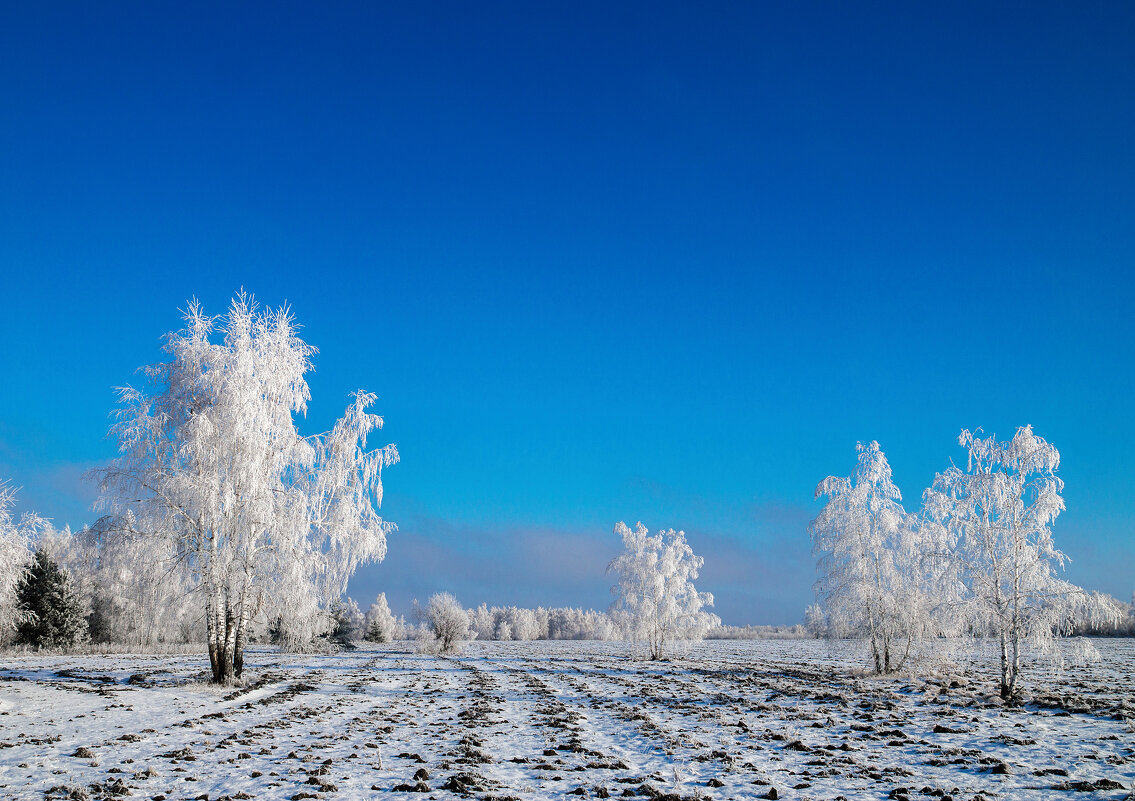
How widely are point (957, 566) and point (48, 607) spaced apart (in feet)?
208

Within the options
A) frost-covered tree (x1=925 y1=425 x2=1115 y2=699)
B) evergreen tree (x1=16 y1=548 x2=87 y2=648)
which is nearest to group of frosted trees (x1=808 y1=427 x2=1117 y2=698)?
frost-covered tree (x1=925 y1=425 x2=1115 y2=699)

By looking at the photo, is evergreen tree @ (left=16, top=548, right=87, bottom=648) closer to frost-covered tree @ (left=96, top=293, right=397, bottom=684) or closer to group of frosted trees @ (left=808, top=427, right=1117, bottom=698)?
frost-covered tree @ (left=96, top=293, right=397, bottom=684)

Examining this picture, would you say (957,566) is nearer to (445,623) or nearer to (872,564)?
(872,564)

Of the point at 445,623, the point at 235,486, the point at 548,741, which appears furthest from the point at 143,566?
the point at 445,623

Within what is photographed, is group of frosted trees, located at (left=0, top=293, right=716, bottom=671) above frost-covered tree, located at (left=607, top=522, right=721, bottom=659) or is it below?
above

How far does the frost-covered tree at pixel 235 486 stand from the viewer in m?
24.2

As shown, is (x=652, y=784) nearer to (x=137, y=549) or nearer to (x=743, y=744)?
(x=743, y=744)

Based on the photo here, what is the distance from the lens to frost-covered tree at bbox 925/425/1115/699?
2595 centimetres

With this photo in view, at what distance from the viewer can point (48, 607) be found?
51.0 meters

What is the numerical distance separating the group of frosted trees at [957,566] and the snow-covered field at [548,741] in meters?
3.16

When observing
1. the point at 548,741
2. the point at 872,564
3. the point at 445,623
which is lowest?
the point at 445,623

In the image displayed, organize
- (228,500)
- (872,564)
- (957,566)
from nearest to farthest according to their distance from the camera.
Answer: (228,500) → (957,566) → (872,564)

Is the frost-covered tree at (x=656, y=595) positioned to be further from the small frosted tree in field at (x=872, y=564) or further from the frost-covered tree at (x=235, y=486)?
the frost-covered tree at (x=235, y=486)

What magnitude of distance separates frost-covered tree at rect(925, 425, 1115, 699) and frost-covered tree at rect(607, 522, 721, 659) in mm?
25440
